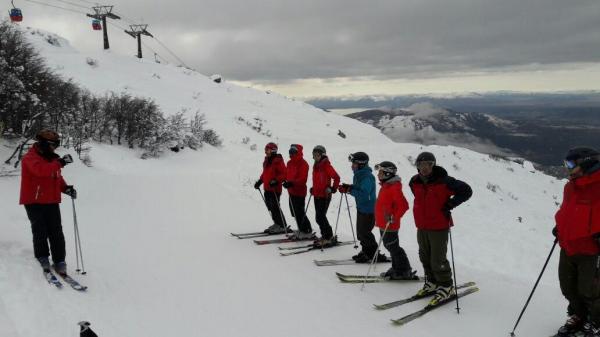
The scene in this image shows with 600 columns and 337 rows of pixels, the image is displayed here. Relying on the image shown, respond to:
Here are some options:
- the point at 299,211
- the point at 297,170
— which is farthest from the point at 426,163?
the point at 299,211

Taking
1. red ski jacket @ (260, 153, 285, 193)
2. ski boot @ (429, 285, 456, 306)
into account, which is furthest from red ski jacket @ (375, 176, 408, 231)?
red ski jacket @ (260, 153, 285, 193)

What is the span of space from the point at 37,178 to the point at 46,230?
0.75m

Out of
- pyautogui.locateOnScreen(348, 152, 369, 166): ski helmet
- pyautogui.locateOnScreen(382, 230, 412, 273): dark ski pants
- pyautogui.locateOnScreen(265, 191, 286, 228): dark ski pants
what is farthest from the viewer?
pyautogui.locateOnScreen(265, 191, 286, 228): dark ski pants

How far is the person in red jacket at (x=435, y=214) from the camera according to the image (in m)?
5.74

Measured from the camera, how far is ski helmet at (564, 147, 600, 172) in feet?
15.0

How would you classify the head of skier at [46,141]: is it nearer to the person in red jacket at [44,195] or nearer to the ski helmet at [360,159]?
the person in red jacket at [44,195]

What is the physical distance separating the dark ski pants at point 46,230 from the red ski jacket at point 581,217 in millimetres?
6579

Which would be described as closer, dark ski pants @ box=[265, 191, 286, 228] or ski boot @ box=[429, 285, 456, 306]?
ski boot @ box=[429, 285, 456, 306]

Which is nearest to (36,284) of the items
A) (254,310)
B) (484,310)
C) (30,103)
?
(254,310)

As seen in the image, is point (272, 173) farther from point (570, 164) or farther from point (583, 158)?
point (583, 158)

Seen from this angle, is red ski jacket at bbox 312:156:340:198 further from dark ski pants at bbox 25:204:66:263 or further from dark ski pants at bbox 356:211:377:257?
dark ski pants at bbox 25:204:66:263

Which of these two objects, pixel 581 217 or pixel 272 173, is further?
pixel 272 173

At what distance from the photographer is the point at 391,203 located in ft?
21.5

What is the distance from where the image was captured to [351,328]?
541cm
